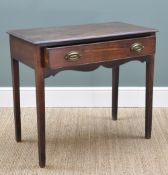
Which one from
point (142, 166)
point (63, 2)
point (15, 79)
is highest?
point (63, 2)

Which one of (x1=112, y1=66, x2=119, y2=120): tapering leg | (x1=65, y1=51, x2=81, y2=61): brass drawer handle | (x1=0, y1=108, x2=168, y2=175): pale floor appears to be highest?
(x1=65, y1=51, x2=81, y2=61): brass drawer handle

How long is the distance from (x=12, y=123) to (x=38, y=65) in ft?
2.70

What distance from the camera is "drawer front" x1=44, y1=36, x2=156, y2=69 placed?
182 centimetres

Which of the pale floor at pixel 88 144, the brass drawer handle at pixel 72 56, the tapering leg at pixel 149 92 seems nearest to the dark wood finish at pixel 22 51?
the brass drawer handle at pixel 72 56

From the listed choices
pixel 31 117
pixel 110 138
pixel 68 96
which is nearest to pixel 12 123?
pixel 31 117

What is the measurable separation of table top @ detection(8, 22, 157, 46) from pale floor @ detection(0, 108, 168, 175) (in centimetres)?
62

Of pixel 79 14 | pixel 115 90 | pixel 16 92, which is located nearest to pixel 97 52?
pixel 16 92

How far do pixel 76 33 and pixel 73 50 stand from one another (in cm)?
15

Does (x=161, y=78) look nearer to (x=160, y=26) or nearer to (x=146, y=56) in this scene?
(x=160, y=26)

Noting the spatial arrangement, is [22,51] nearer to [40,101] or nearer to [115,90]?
[40,101]

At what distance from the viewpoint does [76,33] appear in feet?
6.47

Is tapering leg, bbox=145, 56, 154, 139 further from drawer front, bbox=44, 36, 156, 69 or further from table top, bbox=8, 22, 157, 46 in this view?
table top, bbox=8, 22, 157, 46

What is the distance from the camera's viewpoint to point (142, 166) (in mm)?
1994

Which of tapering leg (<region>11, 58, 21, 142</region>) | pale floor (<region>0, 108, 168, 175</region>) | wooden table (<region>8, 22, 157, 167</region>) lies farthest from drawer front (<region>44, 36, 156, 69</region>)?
pale floor (<region>0, 108, 168, 175</region>)
